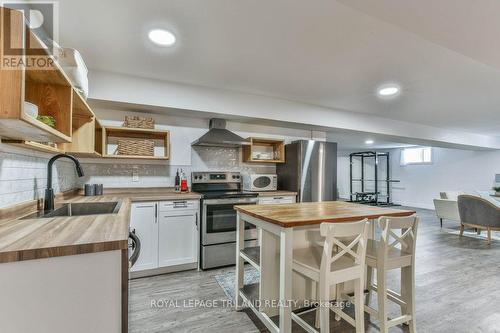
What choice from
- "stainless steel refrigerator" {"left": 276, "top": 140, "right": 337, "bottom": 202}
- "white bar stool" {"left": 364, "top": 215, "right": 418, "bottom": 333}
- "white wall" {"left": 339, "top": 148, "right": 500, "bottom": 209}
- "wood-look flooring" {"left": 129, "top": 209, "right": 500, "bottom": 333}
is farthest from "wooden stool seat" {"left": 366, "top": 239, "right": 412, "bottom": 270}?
"white wall" {"left": 339, "top": 148, "right": 500, "bottom": 209}

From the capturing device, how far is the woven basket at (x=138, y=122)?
3094 millimetres

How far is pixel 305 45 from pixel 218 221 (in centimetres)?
222

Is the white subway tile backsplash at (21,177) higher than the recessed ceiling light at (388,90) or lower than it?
lower

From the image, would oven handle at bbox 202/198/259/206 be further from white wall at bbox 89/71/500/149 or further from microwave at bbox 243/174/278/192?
white wall at bbox 89/71/500/149

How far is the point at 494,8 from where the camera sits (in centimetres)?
117

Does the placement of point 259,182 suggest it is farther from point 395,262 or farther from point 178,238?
point 395,262

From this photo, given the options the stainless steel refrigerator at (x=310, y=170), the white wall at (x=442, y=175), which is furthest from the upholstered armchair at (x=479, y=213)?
the white wall at (x=442, y=175)

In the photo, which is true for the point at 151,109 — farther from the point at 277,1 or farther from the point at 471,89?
the point at 471,89

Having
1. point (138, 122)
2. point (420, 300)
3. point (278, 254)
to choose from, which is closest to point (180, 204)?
point (138, 122)

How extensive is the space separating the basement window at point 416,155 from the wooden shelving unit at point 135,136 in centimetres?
907

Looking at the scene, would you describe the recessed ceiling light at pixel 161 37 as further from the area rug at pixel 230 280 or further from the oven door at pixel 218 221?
the area rug at pixel 230 280

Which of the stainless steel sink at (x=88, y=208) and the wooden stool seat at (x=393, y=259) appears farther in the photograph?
the stainless steel sink at (x=88, y=208)

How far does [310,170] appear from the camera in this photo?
12.7 ft

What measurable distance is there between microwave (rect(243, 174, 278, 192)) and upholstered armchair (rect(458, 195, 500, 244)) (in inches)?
145
